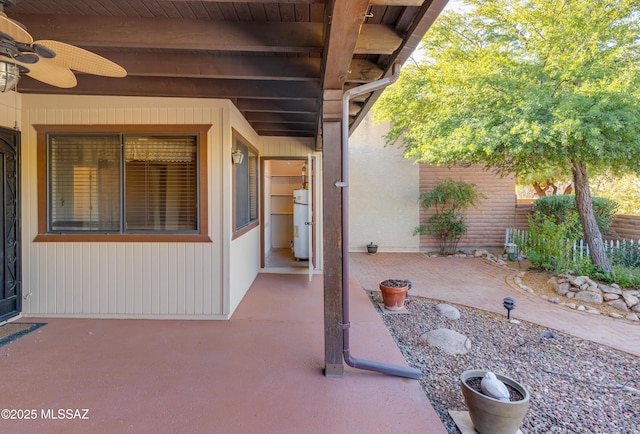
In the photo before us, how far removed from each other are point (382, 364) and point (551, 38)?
5364 millimetres

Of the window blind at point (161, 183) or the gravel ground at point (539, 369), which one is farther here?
the window blind at point (161, 183)

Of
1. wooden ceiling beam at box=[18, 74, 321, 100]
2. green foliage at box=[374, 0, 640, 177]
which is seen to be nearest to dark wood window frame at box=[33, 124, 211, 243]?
wooden ceiling beam at box=[18, 74, 321, 100]

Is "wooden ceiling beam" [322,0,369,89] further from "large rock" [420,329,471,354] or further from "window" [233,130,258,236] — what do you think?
"large rock" [420,329,471,354]

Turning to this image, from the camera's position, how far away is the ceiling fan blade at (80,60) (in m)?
1.81

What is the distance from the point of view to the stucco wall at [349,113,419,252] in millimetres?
8781

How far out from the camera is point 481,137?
478 centimetres

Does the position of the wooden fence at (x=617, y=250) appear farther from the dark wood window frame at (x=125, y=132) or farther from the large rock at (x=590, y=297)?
the dark wood window frame at (x=125, y=132)

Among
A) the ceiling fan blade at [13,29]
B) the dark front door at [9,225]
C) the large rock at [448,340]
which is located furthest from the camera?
the dark front door at [9,225]

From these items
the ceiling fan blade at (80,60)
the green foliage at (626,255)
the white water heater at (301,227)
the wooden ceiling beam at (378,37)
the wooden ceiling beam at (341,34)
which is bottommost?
the green foliage at (626,255)

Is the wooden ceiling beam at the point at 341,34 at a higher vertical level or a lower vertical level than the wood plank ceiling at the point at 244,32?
lower

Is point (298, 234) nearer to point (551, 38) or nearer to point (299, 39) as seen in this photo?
point (299, 39)

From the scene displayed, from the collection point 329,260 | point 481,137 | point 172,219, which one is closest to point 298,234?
point 172,219

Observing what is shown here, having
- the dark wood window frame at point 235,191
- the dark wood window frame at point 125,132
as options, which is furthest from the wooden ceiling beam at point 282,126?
the dark wood window frame at point 125,132

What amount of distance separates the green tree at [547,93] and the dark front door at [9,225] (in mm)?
5616
